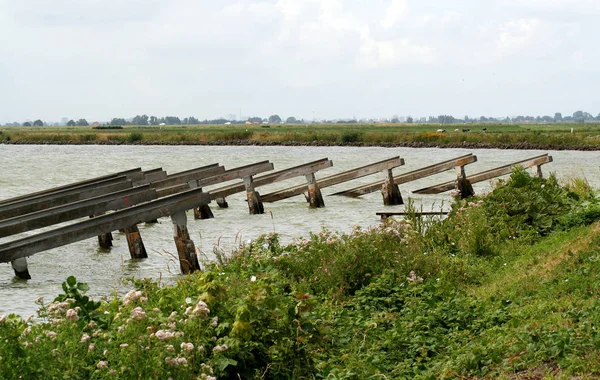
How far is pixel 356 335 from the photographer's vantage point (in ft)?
25.3

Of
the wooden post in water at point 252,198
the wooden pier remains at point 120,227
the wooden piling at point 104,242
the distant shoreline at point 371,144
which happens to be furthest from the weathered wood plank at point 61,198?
the distant shoreline at point 371,144

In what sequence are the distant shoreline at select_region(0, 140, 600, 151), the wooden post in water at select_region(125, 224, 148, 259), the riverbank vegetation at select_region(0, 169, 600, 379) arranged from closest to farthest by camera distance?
1. the riverbank vegetation at select_region(0, 169, 600, 379)
2. the wooden post in water at select_region(125, 224, 148, 259)
3. the distant shoreline at select_region(0, 140, 600, 151)

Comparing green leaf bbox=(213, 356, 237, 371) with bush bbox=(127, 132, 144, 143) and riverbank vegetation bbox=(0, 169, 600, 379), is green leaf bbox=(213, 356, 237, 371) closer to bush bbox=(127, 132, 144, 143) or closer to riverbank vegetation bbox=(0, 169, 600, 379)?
riverbank vegetation bbox=(0, 169, 600, 379)

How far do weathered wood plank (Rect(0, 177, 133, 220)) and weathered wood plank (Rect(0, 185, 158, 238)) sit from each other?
1.30m

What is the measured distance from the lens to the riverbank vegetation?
18.9 ft

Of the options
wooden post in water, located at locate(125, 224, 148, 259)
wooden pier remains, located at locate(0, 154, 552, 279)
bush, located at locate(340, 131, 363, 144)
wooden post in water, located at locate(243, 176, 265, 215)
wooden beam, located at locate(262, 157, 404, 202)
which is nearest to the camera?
wooden pier remains, located at locate(0, 154, 552, 279)

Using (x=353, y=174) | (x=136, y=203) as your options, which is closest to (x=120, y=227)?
(x=136, y=203)

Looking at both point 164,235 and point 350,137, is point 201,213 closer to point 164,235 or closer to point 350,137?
point 164,235

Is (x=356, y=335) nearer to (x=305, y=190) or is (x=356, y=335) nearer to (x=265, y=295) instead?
(x=265, y=295)

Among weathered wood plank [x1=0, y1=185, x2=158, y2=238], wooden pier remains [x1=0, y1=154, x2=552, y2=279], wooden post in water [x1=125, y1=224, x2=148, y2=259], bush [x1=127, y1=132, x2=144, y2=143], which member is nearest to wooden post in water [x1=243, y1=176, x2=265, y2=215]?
wooden pier remains [x1=0, y1=154, x2=552, y2=279]

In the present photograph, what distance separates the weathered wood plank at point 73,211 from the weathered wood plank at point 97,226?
2.80 feet

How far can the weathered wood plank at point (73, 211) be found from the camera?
13.3 m

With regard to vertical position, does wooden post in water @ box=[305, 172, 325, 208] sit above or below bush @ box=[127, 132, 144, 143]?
above

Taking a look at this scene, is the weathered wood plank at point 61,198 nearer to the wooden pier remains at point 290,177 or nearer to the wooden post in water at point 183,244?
the wooden post in water at point 183,244
